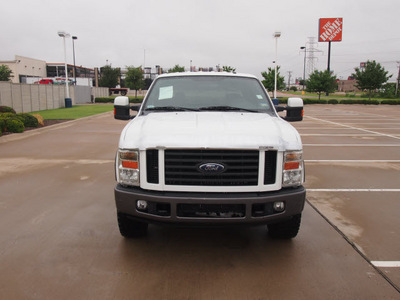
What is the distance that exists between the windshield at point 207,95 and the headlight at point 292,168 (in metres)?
1.18

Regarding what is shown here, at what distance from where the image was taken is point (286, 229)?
3795 millimetres

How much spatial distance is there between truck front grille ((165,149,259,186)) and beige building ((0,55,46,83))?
250ft

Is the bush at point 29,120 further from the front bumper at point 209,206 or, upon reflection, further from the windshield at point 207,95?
the front bumper at point 209,206

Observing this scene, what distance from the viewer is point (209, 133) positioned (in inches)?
128

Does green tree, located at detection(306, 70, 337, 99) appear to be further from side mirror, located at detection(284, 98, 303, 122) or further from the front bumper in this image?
the front bumper

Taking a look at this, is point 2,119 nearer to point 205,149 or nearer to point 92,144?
point 92,144

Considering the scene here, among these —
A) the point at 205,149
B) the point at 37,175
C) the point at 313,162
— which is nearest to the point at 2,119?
the point at 37,175

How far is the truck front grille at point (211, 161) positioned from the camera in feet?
10.4

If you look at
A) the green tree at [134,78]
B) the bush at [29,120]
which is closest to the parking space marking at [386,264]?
the bush at [29,120]

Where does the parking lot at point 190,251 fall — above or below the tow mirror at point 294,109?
below

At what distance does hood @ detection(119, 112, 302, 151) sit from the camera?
3158 mm

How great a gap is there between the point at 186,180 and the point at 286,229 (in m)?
1.36

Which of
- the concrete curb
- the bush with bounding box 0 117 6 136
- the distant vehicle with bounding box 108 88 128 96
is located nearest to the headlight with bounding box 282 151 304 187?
the concrete curb

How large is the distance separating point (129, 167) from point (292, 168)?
61.5 inches
